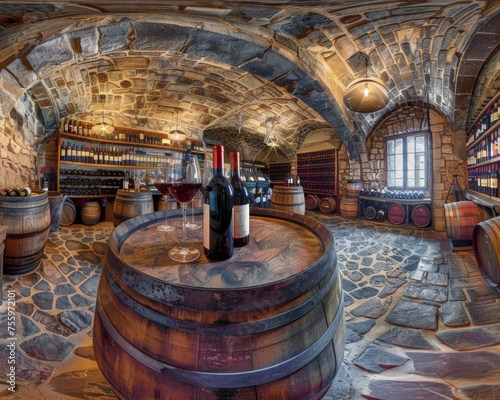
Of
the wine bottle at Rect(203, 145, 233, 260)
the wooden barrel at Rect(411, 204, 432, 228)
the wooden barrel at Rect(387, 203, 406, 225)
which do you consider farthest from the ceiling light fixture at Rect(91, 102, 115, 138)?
the wooden barrel at Rect(411, 204, 432, 228)

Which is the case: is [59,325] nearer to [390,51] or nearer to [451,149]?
[390,51]

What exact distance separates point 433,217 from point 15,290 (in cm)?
707

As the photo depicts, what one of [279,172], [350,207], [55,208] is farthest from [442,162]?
[55,208]

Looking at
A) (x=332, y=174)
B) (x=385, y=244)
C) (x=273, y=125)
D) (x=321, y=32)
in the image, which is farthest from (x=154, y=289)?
(x=332, y=174)

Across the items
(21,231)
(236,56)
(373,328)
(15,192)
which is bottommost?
(373,328)

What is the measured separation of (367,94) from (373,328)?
3334 mm

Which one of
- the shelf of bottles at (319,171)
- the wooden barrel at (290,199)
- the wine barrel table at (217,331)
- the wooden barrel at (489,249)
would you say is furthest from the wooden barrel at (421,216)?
the wine barrel table at (217,331)

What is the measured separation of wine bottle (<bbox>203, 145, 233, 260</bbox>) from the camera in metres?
0.75

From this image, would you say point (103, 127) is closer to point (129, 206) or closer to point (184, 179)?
point (129, 206)

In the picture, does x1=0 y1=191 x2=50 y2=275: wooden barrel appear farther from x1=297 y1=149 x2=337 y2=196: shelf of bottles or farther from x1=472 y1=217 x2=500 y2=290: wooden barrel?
x1=297 y1=149 x2=337 y2=196: shelf of bottles

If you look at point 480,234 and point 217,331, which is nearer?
point 217,331

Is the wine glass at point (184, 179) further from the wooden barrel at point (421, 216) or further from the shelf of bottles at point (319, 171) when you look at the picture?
the shelf of bottles at point (319, 171)

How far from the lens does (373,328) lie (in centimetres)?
183

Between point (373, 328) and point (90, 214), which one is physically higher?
point (90, 214)
